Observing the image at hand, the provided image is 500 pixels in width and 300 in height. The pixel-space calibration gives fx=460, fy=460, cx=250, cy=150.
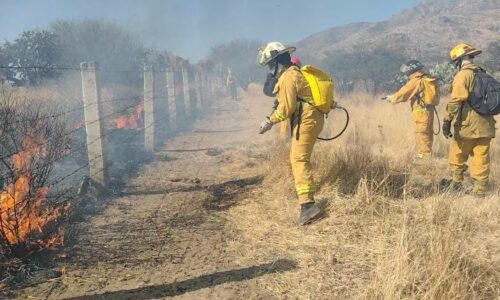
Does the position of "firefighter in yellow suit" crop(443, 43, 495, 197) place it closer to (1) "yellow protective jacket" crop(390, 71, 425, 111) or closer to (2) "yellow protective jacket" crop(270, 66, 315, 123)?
(1) "yellow protective jacket" crop(390, 71, 425, 111)

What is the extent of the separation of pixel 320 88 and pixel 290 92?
33 centimetres

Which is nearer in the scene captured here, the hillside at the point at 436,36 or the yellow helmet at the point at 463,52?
the yellow helmet at the point at 463,52

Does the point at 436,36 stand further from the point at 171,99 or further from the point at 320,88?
the point at 320,88

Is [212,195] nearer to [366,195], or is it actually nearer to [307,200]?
[307,200]

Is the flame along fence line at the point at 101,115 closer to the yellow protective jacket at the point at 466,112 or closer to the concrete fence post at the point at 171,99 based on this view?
the concrete fence post at the point at 171,99

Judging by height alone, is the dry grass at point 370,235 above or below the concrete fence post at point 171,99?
below

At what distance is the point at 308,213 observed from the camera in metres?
4.73


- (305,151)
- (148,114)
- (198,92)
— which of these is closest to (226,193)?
(305,151)

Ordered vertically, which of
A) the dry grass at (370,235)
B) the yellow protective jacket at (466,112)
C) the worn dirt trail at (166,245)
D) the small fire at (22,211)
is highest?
the yellow protective jacket at (466,112)

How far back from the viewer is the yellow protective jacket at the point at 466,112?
5809mm

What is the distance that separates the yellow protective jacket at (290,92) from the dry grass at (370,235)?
1.09 m

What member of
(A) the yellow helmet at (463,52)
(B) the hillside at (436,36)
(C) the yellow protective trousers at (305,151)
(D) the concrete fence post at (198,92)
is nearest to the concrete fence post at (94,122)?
(C) the yellow protective trousers at (305,151)

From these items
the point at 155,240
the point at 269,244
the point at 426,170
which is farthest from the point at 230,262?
the point at 426,170

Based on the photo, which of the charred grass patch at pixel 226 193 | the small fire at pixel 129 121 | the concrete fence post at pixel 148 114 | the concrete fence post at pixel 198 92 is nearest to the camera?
the charred grass patch at pixel 226 193
